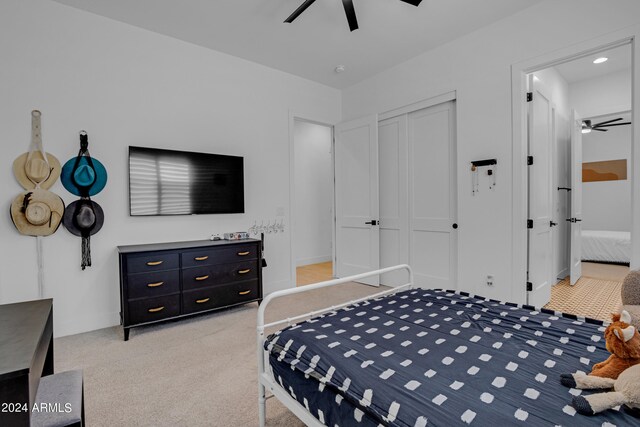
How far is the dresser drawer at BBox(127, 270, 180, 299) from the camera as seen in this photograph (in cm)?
275

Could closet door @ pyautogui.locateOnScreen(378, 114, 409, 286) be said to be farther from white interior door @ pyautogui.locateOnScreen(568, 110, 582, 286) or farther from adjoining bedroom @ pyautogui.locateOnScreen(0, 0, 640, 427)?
white interior door @ pyautogui.locateOnScreen(568, 110, 582, 286)

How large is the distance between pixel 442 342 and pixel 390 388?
0.46m

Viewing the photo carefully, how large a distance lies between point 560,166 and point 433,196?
213cm

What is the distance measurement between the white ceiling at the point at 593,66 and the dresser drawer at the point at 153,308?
5185 mm

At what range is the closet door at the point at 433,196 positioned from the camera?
3.64 metres

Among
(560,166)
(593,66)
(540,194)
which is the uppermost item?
(593,66)

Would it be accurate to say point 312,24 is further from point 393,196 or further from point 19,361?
point 19,361

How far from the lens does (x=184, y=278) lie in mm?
3010

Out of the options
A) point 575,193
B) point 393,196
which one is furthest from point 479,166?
point 575,193

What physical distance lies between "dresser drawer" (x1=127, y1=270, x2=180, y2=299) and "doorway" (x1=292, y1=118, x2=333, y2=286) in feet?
10.1

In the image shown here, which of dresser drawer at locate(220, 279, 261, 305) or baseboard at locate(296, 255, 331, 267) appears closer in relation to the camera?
dresser drawer at locate(220, 279, 261, 305)

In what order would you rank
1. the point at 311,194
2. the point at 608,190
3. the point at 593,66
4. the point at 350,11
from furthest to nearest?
the point at 311,194 → the point at 608,190 → the point at 593,66 → the point at 350,11

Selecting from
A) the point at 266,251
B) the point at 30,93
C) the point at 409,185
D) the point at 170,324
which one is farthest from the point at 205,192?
the point at 409,185

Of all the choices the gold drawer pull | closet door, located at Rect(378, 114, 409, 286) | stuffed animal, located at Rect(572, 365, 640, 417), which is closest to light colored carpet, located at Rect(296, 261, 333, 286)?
closet door, located at Rect(378, 114, 409, 286)
